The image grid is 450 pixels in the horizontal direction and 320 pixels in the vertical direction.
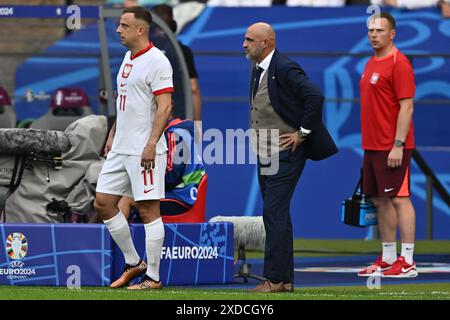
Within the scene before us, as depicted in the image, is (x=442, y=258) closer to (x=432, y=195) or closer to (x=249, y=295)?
(x=432, y=195)

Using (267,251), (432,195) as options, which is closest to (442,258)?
(432,195)

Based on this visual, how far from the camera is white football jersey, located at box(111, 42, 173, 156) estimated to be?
10.8 m

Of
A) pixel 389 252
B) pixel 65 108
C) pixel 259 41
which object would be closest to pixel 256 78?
pixel 259 41

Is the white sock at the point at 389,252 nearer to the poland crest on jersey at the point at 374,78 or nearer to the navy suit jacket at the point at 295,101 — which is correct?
the poland crest on jersey at the point at 374,78

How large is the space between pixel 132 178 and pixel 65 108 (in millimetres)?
4949

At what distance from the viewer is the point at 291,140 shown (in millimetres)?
10969

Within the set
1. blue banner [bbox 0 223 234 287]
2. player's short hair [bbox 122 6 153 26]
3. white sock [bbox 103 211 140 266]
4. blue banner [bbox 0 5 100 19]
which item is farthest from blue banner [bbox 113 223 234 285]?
blue banner [bbox 0 5 100 19]

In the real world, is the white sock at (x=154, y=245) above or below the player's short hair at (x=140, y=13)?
below

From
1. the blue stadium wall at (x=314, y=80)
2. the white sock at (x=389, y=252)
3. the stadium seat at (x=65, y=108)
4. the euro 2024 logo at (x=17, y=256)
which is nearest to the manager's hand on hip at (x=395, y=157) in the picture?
the white sock at (x=389, y=252)

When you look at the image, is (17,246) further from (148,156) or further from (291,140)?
(291,140)

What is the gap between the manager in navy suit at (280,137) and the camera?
11.0m

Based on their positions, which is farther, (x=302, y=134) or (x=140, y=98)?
(x=302, y=134)

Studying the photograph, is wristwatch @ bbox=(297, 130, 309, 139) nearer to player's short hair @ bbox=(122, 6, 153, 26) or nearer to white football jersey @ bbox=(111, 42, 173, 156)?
white football jersey @ bbox=(111, 42, 173, 156)
